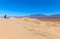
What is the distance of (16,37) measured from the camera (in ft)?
21.0

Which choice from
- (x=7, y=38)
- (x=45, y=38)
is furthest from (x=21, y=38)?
(x=45, y=38)

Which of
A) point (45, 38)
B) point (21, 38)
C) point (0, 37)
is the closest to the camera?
point (0, 37)

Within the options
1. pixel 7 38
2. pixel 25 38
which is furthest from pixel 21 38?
pixel 7 38

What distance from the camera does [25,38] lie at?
6.53 m

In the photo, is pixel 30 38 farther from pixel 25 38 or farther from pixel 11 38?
pixel 11 38

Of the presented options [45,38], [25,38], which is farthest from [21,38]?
[45,38]

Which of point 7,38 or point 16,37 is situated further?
point 16,37

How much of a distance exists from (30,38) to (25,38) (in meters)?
0.31

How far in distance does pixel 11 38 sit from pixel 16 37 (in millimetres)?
367

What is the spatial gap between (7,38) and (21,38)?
72 cm

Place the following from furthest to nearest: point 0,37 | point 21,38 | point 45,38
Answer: point 45,38 → point 21,38 → point 0,37

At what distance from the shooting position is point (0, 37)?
593cm

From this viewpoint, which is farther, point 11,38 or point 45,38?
point 45,38

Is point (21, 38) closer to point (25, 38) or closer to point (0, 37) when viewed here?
point (25, 38)
